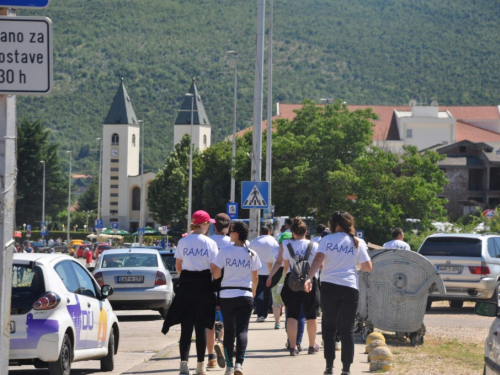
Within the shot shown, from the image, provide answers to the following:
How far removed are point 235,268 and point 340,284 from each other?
3.76ft

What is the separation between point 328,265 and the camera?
424 inches

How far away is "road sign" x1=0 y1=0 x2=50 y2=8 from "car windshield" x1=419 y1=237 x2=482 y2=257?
57.0ft

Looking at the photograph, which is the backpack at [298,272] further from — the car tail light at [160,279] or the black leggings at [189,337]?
the car tail light at [160,279]

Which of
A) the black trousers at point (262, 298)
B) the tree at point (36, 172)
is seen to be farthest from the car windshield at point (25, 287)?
the tree at point (36, 172)

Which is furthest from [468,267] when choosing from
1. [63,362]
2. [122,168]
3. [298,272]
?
[122,168]

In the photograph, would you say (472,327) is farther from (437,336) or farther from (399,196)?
(399,196)

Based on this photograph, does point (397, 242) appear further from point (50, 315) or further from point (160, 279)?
point (50, 315)

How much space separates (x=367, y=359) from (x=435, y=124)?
110m

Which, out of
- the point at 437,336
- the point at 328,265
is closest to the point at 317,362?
the point at 328,265

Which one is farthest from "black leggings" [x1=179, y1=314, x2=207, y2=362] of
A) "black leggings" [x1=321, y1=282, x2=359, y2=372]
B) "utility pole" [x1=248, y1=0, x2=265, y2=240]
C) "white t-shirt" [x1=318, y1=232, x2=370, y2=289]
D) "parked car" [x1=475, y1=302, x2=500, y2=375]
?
"utility pole" [x1=248, y1=0, x2=265, y2=240]

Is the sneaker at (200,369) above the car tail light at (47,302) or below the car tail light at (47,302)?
below

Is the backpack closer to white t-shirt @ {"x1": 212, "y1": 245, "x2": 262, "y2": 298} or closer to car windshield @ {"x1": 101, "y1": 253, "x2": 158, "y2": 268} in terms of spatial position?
white t-shirt @ {"x1": 212, "y1": 245, "x2": 262, "y2": 298}

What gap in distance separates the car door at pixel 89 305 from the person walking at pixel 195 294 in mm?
895

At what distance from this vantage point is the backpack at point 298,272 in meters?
12.9
